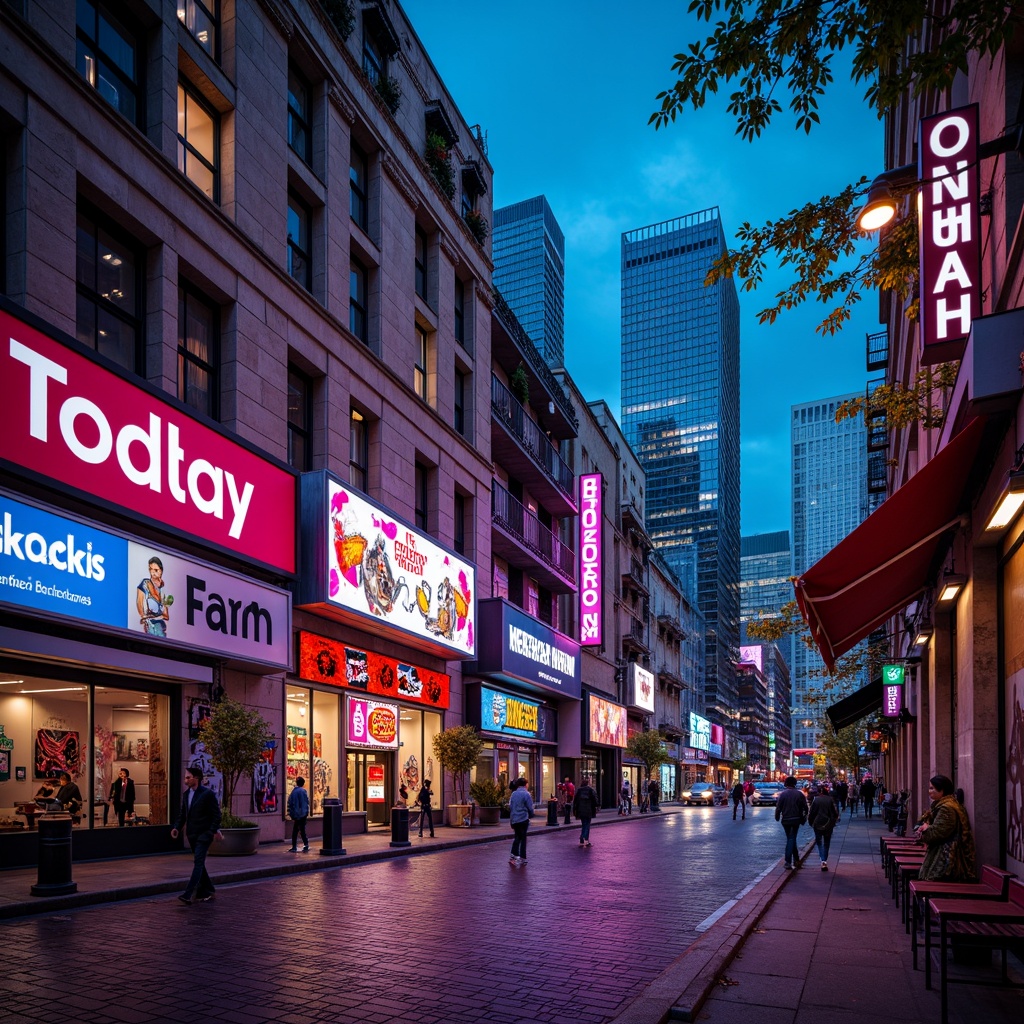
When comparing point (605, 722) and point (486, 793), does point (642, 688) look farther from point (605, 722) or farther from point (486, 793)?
point (486, 793)

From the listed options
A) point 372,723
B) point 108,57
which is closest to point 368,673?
point 372,723

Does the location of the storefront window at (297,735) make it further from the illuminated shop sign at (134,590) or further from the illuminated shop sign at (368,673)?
the illuminated shop sign at (134,590)

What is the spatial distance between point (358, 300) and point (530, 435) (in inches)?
677

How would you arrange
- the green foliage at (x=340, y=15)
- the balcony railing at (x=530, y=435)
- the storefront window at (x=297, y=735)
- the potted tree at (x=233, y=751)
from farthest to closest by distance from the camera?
1. the balcony railing at (x=530, y=435)
2. the green foliage at (x=340, y=15)
3. the storefront window at (x=297, y=735)
4. the potted tree at (x=233, y=751)

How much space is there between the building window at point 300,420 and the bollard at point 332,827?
348 inches

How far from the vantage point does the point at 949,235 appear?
32.0 feet

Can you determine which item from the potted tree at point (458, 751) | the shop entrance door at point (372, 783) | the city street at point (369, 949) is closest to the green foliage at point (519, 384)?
the potted tree at point (458, 751)

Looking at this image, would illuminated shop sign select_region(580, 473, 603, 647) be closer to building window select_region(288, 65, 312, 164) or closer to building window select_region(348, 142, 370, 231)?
building window select_region(348, 142, 370, 231)

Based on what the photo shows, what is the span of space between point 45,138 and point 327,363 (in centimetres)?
967

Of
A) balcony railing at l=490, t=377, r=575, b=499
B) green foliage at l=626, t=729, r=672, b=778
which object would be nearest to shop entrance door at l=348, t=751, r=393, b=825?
balcony railing at l=490, t=377, r=575, b=499

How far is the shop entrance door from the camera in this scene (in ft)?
86.7

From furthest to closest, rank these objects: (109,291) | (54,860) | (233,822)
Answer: (109,291)
(233,822)
(54,860)

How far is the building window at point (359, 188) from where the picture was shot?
28.5m

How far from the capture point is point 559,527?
5141 centimetres
